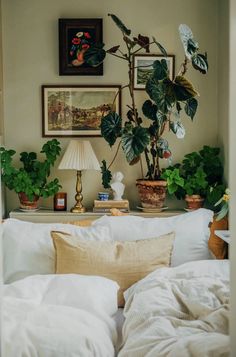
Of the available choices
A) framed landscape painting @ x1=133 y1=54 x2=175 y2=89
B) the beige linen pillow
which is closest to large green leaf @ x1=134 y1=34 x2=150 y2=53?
Result: framed landscape painting @ x1=133 y1=54 x2=175 y2=89

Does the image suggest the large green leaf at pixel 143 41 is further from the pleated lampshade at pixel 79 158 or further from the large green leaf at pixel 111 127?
the pleated lampshade at pixel 79 158

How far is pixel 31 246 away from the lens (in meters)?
2.96

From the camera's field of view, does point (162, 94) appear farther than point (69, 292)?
Yes

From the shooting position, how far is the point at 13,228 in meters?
3.09

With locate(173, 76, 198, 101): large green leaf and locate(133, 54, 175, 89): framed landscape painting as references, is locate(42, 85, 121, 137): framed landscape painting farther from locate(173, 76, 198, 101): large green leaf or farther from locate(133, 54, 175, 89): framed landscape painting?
locate(173, 76, 198, 101): large green leaf

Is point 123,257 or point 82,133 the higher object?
point 82,133

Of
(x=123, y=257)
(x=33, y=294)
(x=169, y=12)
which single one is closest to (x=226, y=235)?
(x=123, y=257)

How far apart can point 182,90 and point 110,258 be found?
113 cm

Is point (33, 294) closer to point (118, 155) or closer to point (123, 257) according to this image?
point (123, 257)

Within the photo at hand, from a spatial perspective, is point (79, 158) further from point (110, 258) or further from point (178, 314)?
point (178, 314)

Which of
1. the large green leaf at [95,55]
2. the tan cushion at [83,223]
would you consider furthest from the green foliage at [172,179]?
the large green leaf at [95,55]

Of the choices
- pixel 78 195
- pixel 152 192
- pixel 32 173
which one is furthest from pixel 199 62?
pixel 32 173

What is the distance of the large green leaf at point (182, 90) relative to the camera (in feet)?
10.7

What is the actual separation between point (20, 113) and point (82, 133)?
44cm
